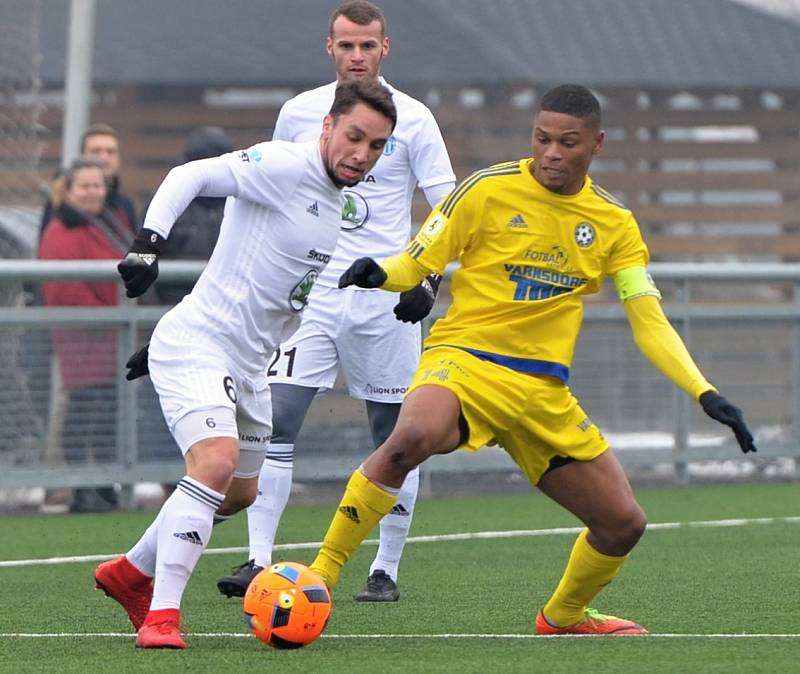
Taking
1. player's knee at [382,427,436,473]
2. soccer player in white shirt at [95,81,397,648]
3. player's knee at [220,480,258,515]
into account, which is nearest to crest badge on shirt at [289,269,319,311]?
soccer player in white shirt at [95,81,397,648]

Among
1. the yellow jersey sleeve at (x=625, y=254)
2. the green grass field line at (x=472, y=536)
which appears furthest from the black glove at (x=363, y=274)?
the green grass field line at (x=472, y=536)

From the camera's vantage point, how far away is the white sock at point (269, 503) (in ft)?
27.1

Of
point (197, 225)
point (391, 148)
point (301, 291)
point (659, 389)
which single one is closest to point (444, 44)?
point (659, 389)

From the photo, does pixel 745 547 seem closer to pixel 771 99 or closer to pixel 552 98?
pixel 552 98

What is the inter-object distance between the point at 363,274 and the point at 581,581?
132cm

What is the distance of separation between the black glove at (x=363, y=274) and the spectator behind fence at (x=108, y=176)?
5.88m

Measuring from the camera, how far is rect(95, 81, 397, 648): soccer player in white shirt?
6.63 metres

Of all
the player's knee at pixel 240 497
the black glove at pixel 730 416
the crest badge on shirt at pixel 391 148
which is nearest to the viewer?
the black glove at pixel 730 416

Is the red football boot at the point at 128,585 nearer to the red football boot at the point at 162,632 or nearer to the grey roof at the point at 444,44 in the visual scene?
the red football boot at the point at 162,632

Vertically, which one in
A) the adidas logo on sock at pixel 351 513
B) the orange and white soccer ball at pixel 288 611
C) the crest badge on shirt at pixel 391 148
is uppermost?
the crest badge on shirt at pixel 391 148

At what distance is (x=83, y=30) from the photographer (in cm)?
1466

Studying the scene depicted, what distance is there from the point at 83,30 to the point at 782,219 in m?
9.14

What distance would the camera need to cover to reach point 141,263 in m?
6.48

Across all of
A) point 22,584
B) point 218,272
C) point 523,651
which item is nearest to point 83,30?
point 22,584
